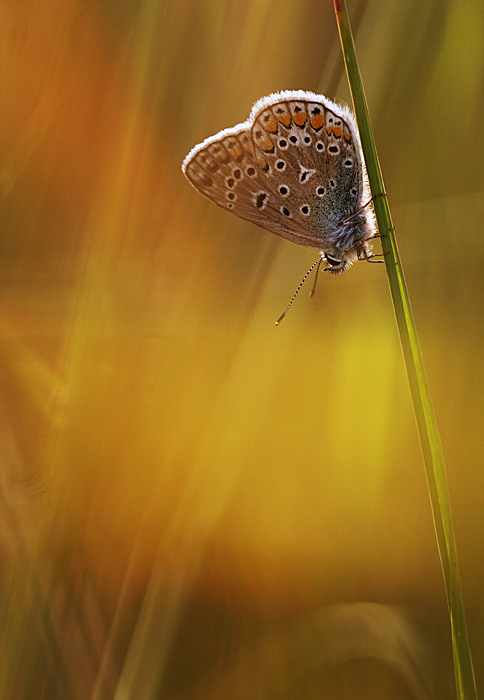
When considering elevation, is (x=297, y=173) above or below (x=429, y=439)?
above

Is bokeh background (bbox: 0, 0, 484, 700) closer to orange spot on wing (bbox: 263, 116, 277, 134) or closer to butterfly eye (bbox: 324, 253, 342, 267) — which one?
butterfly eye (bbox: 324, 253, 342, 267)

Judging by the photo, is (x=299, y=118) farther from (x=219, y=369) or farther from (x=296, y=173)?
(x=219, y=369)

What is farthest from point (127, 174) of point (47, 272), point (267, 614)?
point (267, 614)

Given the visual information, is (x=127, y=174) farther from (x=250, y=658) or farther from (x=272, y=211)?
(x=250, y=658)

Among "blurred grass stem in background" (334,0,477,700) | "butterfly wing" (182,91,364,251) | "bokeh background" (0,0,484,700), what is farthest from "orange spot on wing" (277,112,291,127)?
"blurred grass stem in background" (334,0,477,700)

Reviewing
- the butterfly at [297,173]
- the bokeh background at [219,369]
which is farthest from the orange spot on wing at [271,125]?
the bokeh background at [219,369]

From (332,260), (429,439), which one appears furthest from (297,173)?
(429,439)
